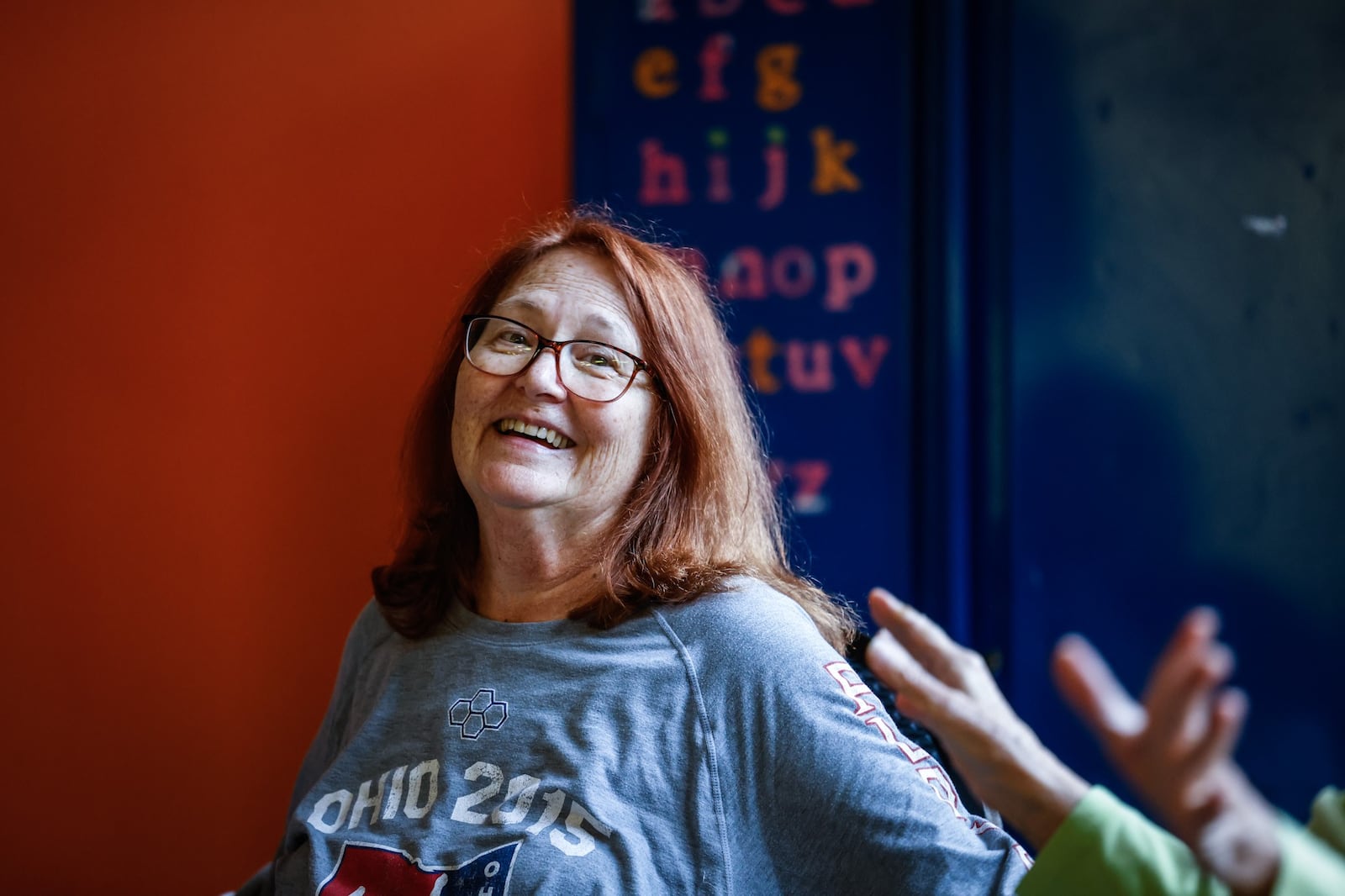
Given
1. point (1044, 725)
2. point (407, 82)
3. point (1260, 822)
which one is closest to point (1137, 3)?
point (1044, 725)

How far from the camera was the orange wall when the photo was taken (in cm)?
173

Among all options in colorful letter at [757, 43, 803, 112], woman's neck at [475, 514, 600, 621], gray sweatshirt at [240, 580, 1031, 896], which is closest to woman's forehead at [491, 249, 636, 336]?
woman's neck at [475, 514, 600, 621]

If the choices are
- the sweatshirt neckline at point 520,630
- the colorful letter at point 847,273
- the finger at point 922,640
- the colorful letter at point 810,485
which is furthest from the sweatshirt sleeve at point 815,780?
the colorful letter at point 847,273

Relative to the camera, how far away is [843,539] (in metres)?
1.53

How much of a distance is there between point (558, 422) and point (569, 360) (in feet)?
0.24

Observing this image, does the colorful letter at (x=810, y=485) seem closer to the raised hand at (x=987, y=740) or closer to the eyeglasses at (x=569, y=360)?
the eyeglasses at (x=569, y=360)

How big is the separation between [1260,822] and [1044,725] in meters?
1.01

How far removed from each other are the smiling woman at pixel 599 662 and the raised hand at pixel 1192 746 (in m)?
0.28

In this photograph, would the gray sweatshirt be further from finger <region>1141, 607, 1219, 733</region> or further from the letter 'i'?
the letter 'i'

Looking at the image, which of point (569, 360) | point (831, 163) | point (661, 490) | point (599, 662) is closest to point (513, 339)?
point (569, 360)

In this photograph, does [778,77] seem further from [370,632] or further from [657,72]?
[370,632]

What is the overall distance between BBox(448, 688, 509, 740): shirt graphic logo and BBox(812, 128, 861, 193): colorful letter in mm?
934

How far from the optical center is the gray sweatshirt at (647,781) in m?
0.84

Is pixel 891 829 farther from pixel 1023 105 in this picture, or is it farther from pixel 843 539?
pixel 1023 105
